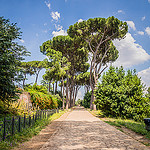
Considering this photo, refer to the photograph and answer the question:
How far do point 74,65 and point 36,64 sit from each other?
16.2 meters

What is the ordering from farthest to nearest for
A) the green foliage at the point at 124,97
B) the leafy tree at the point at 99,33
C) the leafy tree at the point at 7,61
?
the leafy tree at the point at 99,33, the green foliage at the point at 124,97, the leafy tree at the point at 7,61

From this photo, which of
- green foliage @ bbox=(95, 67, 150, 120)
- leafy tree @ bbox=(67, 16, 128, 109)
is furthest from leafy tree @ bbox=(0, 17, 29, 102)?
leafy tree @ bbox=(67, 16, 128, 109)

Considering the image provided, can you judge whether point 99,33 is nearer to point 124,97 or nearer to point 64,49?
point 64,49

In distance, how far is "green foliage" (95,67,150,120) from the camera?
39.5 ft

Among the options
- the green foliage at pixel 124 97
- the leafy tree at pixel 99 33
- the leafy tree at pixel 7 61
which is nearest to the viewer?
the leafy tree at pixel 7 61

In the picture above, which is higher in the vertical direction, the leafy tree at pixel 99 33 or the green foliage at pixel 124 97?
the leafy tree at pixel 99 33

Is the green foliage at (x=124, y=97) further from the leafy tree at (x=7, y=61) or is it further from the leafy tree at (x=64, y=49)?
the leafy tree at (x=64, y=49)

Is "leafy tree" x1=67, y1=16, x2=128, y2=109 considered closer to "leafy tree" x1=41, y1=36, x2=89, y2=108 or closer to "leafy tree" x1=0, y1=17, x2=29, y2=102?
"leafy tree" x1=41, y1=36, x2=89, y2=108

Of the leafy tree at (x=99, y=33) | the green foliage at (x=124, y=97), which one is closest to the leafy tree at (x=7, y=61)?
the green foliage at (x=124, y=97)

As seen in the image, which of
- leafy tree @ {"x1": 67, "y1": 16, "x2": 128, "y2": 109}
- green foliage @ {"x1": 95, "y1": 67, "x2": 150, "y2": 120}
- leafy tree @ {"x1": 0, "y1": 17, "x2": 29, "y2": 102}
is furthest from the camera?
leafy tree @ {"x1": 67, "y1": 16, "x2": 128, "y2": 109}

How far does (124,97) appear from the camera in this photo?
1231 centimetres

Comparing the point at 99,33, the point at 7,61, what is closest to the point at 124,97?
the point at 7,61

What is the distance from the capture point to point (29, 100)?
44.3 ft

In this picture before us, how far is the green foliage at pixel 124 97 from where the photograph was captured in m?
12.0
